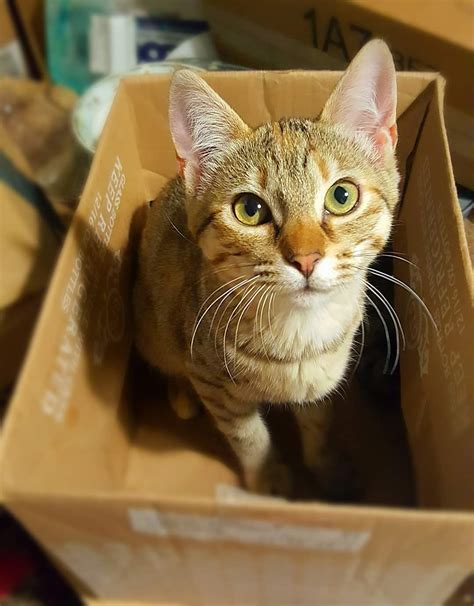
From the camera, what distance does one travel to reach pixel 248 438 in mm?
1041

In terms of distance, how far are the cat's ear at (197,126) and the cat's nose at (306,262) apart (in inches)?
9.4

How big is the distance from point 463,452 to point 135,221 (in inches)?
30.2

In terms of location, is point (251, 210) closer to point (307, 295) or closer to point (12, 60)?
point (307, 295)

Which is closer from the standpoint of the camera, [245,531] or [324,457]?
[245,531]

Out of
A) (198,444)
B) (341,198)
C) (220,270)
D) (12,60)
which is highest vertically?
(341,198)

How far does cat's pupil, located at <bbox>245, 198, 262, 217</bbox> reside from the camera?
80 centimetres

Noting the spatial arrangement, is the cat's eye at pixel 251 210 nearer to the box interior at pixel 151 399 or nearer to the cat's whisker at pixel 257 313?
the cat's whisker at pixel 257 313

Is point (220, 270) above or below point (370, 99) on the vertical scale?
below

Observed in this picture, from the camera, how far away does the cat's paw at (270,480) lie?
44.1 inches

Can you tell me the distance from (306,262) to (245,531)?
321mm

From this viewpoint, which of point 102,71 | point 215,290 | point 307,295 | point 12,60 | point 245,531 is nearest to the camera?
point 245,531

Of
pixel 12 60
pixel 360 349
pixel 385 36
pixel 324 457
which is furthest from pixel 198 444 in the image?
pixel 12 60

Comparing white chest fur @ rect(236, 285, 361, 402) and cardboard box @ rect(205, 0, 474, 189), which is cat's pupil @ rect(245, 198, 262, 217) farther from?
cardboard box @ rect(205, 0, 474, 189)

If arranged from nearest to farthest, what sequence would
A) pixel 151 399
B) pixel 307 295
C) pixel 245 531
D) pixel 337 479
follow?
pixel 245 531, pixel 307 295, pixel 337 479, pixel 151 399
